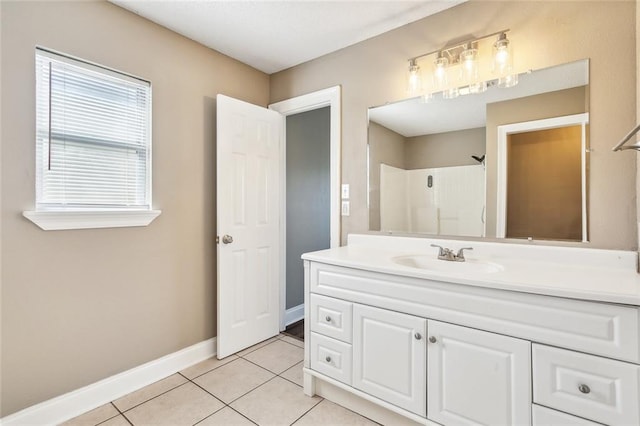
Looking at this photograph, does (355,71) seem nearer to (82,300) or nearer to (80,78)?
(80,78)

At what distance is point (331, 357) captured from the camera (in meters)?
1.75

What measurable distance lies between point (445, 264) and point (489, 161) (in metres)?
0.67

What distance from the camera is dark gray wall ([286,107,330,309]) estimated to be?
3.19 meters

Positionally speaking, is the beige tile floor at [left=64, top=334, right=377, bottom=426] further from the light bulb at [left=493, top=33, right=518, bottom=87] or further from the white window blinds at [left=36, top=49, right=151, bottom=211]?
the light bulb at [left=493, top=33, right=518, bottom=87]

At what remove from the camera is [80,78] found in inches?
69.2

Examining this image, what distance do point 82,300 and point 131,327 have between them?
0.35 meters

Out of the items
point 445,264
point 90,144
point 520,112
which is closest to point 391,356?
point 445,264

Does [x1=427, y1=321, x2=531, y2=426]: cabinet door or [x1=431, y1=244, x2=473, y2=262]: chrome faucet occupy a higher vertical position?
[x1=431, y1=244, x2=473, y2=262]: chrome faucet

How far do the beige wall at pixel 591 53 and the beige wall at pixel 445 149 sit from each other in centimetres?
38

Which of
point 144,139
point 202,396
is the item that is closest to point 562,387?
point 202,396

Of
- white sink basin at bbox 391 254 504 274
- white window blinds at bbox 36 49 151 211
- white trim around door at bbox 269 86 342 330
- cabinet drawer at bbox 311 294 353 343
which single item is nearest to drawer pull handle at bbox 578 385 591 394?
white sink basin at bbox 391 254 504 274

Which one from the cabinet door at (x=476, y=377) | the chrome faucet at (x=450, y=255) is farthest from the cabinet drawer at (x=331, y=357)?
the chrome faucet at (x=450, y=255)

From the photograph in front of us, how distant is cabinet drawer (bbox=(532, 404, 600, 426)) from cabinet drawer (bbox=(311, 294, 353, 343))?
0.83 metres

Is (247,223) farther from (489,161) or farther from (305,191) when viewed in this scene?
(489,161)
